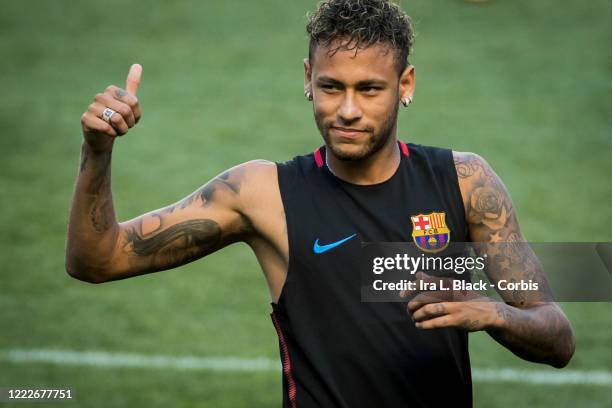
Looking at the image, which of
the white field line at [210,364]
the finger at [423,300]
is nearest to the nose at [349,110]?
the finger at [423,300]

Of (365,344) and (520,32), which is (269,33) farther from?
(365,344)

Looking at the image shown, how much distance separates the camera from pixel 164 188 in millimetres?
14273

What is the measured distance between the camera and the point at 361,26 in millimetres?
5344

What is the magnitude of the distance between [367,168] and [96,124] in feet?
4.51

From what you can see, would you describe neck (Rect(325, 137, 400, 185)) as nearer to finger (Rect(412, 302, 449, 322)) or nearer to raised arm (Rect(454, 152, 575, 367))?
raised arm (Rect(454, 152, 575, 367))

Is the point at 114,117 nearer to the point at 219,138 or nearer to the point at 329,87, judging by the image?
the point at 329,87

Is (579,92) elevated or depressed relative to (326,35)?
elevated

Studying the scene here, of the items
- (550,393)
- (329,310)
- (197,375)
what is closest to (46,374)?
(197,375)

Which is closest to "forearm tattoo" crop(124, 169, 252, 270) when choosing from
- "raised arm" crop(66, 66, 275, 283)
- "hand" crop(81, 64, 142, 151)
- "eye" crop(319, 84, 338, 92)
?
"raised arm" crop(66, 66, 275, 283)

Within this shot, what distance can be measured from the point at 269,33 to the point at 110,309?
9.72 metres

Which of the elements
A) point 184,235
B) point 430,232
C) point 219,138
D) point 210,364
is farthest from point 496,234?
point 219,138

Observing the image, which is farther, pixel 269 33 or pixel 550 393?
pixel 269 33

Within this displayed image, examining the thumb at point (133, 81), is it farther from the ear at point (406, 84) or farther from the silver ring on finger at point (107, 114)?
the ear at point (406, 84)

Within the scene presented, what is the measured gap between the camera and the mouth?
17.1ft
